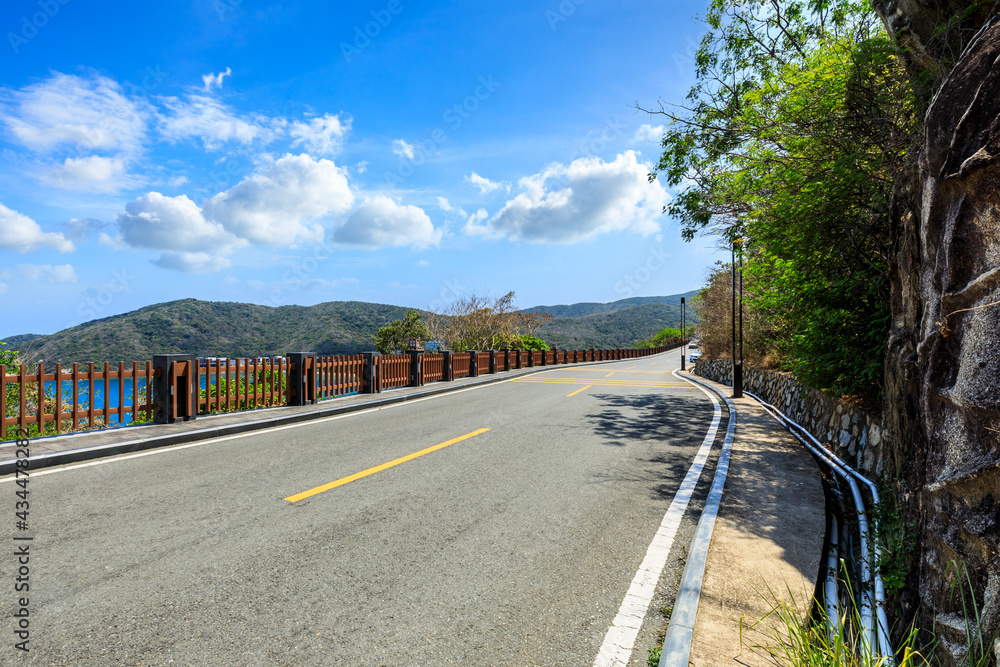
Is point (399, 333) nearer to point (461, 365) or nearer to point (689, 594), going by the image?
point (461, 365)

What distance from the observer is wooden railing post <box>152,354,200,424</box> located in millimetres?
8547

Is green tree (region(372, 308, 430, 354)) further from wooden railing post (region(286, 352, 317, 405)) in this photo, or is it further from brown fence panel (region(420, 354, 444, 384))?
wooden railing post (region(286, 352, 317, 405))

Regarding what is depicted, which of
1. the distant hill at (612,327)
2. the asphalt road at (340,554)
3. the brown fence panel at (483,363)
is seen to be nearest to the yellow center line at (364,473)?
the asphalt road at (340,554)

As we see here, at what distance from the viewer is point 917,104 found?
572cm

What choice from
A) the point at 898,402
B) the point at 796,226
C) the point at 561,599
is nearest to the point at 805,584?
the point at 561,599

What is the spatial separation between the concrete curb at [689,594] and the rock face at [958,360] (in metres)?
1.28

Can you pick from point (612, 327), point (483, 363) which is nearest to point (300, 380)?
point (483, 363)

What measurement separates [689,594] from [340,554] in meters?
2.51

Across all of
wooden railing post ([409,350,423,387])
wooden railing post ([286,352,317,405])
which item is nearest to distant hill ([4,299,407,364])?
wooden railing post ([409,350,423,387])

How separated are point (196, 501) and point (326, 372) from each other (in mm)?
7908

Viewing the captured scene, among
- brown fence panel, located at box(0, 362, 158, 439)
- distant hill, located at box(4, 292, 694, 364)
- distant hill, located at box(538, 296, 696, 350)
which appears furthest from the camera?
distant hill, located at box(538, 296, 696, 350)

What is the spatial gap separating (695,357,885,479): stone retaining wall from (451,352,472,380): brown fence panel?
11.4 meters

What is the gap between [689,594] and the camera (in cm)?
301

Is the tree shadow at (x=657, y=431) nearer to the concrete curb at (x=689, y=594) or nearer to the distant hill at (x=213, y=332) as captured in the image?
the concrete curb at (x=689, y=594)
